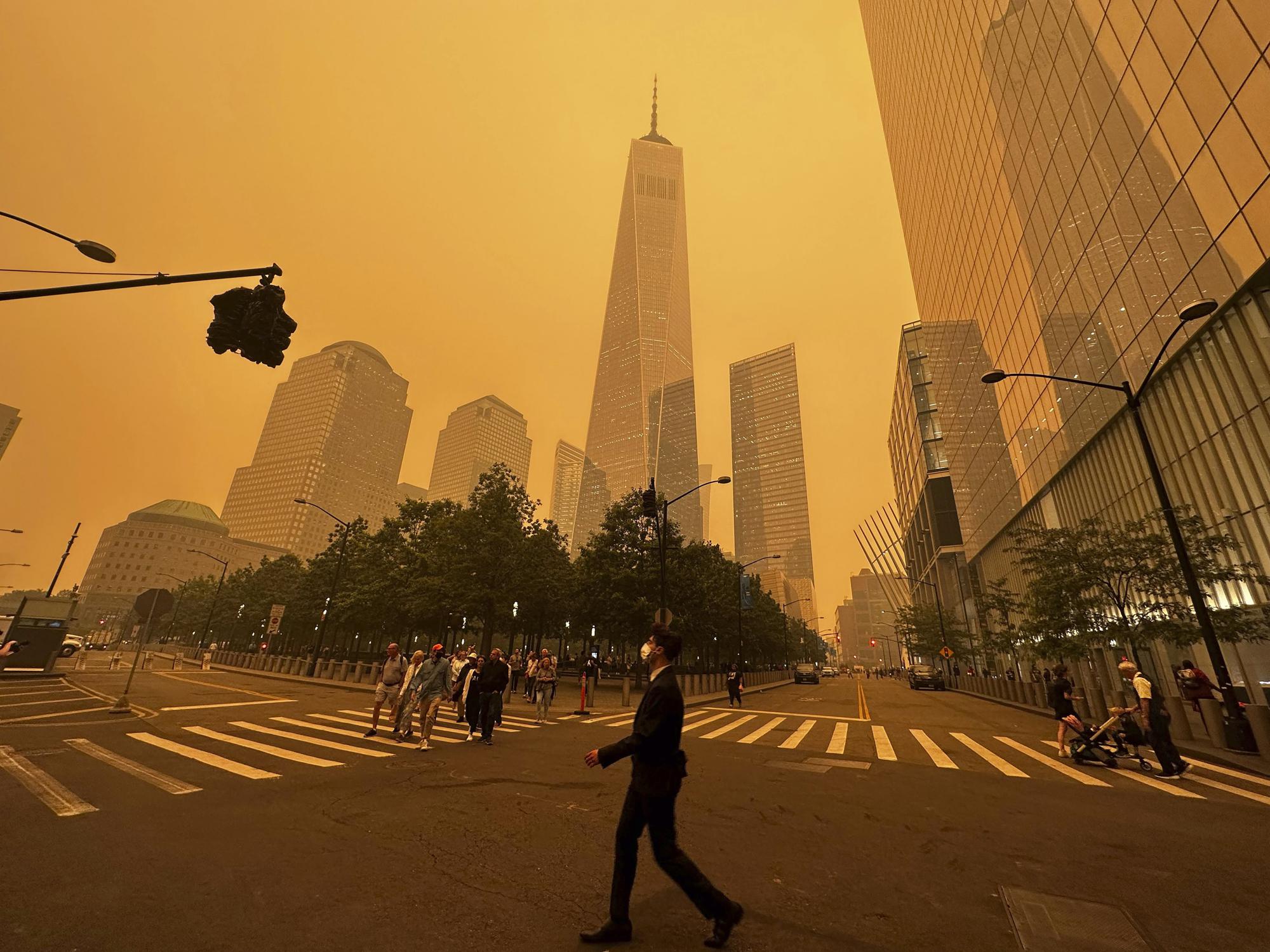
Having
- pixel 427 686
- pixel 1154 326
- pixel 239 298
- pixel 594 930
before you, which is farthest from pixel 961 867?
pixel 1154 326

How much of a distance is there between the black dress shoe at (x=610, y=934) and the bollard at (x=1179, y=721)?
61.3 feet

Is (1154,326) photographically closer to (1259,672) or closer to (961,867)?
(1259,672)

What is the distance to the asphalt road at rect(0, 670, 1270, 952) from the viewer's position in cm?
370

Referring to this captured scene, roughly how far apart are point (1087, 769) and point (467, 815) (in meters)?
11.8

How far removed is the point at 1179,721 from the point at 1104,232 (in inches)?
897

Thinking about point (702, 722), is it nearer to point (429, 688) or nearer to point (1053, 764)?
point (1053, 764)

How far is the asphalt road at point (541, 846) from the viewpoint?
3.70 meters

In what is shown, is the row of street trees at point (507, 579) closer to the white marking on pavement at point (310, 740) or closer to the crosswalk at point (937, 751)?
the crosswalk at point (937, 751)

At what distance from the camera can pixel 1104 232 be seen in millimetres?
25688

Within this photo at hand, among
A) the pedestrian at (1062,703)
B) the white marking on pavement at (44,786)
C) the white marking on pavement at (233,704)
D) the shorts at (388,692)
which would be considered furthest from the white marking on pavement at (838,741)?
the white marking on pavement at (233,704)

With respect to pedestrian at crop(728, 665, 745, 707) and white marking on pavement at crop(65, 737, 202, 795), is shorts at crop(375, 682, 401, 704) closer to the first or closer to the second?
white marking on pavement at crop(65, 737, 202, 795)

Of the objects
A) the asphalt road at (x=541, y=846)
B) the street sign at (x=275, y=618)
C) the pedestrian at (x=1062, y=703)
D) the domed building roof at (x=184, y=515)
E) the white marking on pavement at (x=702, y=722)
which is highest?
the domed building roof at (x=184, y=515)

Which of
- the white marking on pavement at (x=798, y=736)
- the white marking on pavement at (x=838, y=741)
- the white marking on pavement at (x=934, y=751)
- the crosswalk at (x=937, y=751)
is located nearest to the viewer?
the crosswalk at (x=937, y=751)

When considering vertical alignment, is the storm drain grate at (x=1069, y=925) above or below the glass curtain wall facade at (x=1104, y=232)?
below
